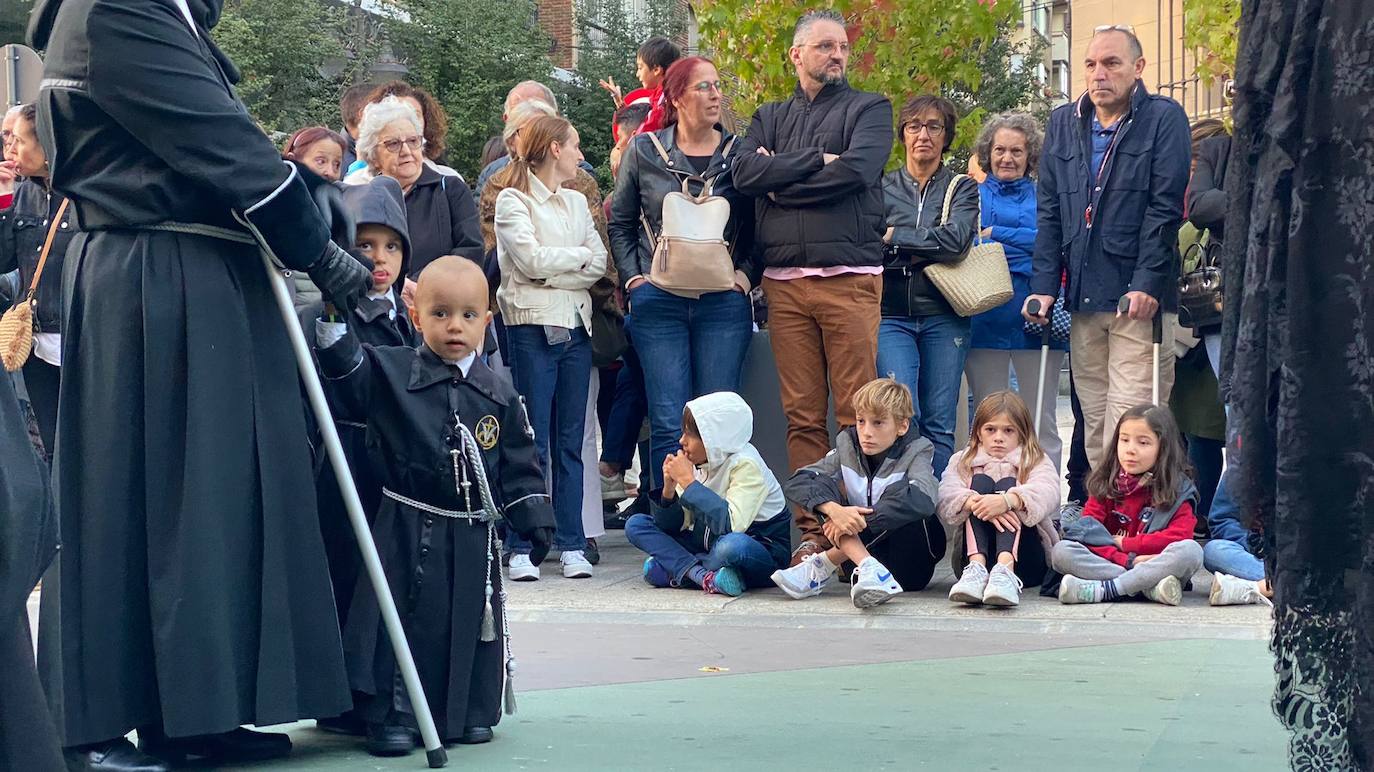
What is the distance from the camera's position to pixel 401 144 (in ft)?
26.2

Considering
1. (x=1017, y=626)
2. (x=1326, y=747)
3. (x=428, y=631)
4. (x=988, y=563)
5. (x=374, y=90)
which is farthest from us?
(x=374, y=90)

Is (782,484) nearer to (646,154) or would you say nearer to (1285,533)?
(646,154)

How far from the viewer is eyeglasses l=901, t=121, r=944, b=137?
8901 millimetres

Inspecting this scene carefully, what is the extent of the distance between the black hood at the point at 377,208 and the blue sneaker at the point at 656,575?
2934 mm

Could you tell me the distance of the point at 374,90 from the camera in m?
Answer: 9.57

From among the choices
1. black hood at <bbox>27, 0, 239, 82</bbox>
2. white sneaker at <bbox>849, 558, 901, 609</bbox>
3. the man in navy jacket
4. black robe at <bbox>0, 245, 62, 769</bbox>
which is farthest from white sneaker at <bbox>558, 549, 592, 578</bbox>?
black robe at <bbox>0, 245, 62, 769</bbox>

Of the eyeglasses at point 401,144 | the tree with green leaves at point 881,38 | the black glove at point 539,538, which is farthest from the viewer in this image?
the tree with green leaves at point 881,38

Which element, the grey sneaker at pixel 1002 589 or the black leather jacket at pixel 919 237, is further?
the black leather jacket at pixel 919 237

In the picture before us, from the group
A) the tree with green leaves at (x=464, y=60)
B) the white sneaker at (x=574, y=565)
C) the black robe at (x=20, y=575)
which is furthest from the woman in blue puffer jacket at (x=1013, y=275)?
the tree with green leaves at (x=464, y=60)

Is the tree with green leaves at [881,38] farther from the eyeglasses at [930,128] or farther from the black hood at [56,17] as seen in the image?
the black hood at [56,17]

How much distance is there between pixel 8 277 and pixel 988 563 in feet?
14.5

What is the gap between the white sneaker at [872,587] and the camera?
741 cm

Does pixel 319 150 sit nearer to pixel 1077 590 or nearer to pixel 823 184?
pixel 823 184

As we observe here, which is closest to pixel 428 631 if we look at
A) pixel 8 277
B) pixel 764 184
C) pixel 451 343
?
pixel 451 343
